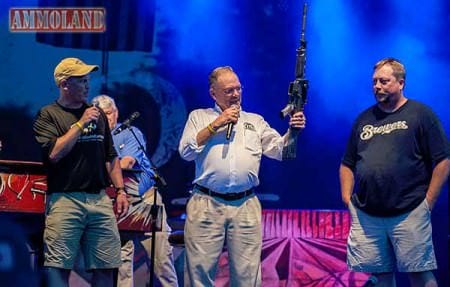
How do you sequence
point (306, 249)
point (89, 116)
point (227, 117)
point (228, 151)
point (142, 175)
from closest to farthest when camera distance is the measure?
point (89, 116) < point (227, 117) < point (228, 151) < point (142, 175) < point (306, 249)

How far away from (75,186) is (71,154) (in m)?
0.18

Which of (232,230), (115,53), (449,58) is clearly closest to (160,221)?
(232,230)

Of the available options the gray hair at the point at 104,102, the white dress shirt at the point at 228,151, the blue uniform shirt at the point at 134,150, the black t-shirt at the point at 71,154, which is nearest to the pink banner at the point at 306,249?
the blue uniform shirt at the point at 134,150

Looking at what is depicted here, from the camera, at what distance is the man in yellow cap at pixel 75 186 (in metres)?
5.02

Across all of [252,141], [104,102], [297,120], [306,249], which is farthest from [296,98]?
[306,249]

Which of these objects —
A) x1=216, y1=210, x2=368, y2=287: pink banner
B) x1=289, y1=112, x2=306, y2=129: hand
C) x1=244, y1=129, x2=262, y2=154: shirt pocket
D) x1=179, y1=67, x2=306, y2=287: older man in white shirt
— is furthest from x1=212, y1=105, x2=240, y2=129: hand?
x1=216, y1=210, x2=368, y2=287: pink banner

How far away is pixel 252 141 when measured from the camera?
17.5 feet

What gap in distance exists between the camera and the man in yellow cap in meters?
5.02

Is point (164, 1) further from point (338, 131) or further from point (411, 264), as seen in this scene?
point (411, 264)

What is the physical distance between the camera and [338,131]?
691 cm

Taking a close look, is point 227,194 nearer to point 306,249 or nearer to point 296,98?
point 296,98

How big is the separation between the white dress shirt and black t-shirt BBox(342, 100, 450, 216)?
60cm

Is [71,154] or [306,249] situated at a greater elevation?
[71,154]

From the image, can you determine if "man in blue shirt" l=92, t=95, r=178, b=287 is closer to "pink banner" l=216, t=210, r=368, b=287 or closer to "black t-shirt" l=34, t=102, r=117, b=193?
"pink banner" l=216, t=210, r=368, b=287
